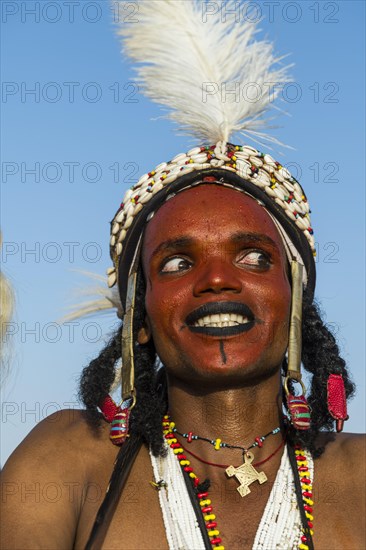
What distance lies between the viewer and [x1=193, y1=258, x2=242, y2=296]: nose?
4383mm

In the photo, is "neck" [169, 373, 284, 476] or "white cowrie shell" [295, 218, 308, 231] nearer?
"neck" [169, 373, 284, 476]

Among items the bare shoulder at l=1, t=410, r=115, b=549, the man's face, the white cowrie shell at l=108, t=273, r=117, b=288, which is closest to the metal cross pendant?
the man's face

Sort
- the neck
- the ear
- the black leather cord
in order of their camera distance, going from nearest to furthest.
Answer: the black leather cord
the neck
the ear

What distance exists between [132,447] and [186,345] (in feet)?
1.87

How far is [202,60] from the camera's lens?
16.9ft

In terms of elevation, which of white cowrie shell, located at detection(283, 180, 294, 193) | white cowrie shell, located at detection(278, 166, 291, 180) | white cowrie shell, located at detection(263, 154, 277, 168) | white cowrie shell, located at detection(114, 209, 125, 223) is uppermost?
white cowrie shell, located at detection(263, 154, 277, 168)

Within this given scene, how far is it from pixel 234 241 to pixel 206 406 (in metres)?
0.81

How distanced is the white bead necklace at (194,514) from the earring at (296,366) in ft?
0.73

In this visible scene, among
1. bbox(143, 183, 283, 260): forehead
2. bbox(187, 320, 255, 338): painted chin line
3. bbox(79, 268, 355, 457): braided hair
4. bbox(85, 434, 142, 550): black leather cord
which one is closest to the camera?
bbox(85, 434, 142, 550): black leather cord

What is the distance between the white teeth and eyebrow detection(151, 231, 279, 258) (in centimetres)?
38

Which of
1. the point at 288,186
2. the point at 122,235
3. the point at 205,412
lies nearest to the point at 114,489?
the point at 205,412

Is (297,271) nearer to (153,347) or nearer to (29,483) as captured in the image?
(153,347)

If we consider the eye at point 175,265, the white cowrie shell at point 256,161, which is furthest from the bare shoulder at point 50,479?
the white cowrie shell at point 256,161

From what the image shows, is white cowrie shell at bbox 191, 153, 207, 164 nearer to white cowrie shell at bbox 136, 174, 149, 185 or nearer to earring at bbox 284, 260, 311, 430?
white cowrie shell at bbox 136, 174, 149, 185
